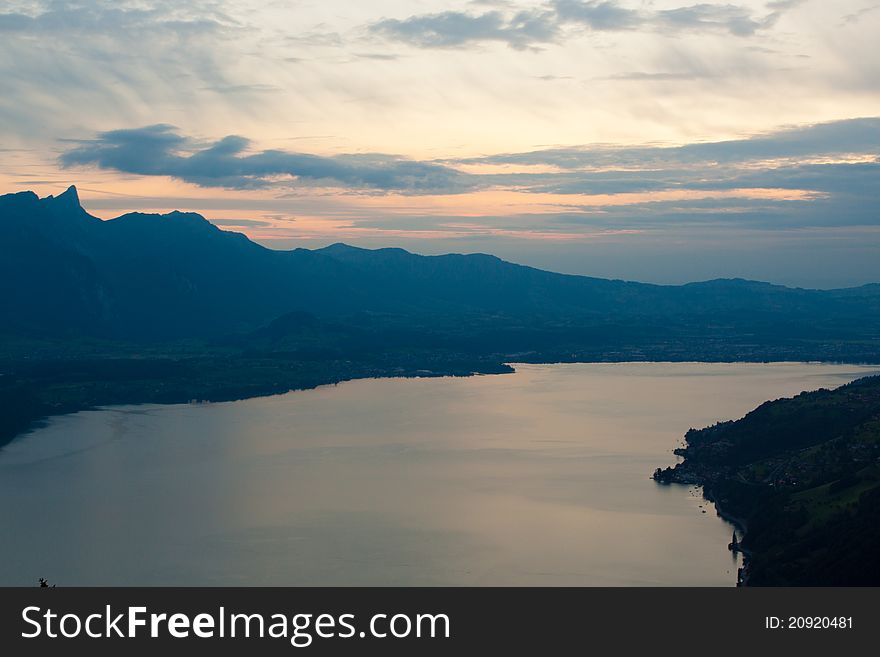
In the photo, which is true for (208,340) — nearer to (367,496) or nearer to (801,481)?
Answer: (367,496)

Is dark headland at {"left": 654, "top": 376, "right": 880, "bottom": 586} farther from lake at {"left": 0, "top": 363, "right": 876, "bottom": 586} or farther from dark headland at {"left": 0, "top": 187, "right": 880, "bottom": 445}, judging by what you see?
dark headland at {"left": 0, "top": 187, "right": 880, "bottom": 445}

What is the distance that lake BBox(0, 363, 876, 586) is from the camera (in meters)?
43.2

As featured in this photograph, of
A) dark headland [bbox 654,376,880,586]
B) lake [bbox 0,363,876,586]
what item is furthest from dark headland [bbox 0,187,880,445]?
dark headland [bbox 654,376,880,586]

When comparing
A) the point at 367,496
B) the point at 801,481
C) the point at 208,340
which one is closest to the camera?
the point at 801,481

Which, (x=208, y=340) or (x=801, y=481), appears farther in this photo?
(x=208, y=340)

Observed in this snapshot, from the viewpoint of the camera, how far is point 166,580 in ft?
137

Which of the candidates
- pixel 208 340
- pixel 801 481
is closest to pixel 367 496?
pixel 801 481

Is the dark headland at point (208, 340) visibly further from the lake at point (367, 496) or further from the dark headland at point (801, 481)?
the dark headland at point (801, 481)

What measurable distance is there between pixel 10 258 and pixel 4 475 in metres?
122

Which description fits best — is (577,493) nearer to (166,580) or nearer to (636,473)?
(636,473)

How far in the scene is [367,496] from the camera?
A: 185 ft

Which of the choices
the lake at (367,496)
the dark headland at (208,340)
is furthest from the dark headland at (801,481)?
the dark headland at (208,340)

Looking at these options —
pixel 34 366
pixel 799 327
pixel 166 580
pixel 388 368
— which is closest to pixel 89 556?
pixel 166 580
